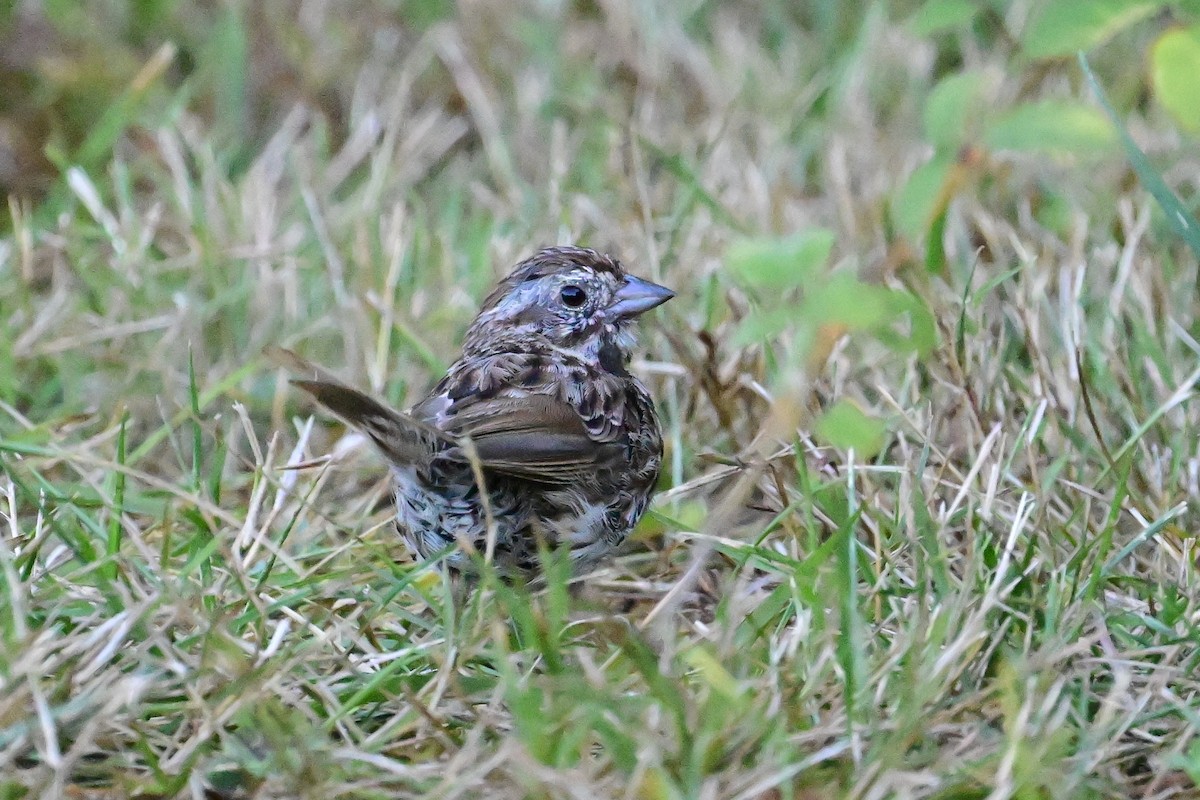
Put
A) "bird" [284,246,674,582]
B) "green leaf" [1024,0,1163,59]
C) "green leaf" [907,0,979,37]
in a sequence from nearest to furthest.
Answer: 1. "bird" [284,246,674,582]
2. "green leaf" [1024,0,1163,59]
3. "green leaf" [907,0,979,37]

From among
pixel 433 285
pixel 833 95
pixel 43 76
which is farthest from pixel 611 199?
pixel 43 76

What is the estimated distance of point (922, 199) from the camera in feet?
12.4

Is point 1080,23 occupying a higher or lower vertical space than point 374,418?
higher

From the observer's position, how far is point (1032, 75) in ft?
17.0

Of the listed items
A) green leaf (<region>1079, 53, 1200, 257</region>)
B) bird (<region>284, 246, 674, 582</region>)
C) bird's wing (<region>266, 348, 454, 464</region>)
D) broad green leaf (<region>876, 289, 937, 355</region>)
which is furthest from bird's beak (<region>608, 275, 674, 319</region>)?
green leaf (<region>1079, 53, 1200, 257</region>)

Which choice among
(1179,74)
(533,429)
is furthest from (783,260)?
(1179,74)

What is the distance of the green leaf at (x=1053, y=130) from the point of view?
12.0 ft

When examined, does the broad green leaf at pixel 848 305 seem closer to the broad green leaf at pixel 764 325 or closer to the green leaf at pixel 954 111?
the broad green leaf at pixel 764 325

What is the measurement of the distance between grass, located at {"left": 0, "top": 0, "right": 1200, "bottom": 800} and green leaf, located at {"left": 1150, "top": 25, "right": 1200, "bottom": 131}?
1.05ft

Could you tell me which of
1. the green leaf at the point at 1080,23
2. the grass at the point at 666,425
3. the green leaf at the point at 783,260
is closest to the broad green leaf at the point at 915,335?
the grass at the point at 666,425

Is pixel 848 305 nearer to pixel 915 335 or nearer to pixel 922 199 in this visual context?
pixel 915 335

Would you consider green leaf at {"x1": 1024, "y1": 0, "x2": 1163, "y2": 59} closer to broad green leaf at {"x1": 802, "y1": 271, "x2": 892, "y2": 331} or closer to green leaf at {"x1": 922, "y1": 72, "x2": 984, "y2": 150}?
green leaf at {"x1": 922, "y1": 72, "x2": 984, "y2": 150}

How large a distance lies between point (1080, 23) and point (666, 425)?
1377mm

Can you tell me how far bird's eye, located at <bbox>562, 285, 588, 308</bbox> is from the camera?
11.7 feet
